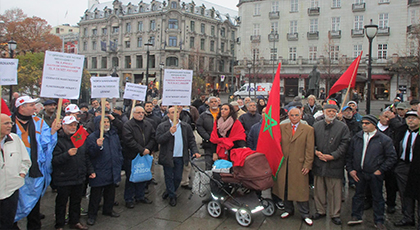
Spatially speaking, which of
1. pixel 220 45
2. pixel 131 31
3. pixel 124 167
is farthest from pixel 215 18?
pixel 124 167

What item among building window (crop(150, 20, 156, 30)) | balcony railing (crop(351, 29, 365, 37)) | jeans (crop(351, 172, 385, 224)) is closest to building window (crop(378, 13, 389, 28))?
balcony railing (crop(351, 29, 365, 37))

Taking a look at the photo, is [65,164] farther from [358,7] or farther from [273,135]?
[358,7]

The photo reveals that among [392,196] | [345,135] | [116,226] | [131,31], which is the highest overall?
[131,31]

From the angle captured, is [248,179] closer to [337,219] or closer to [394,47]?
[337,219]

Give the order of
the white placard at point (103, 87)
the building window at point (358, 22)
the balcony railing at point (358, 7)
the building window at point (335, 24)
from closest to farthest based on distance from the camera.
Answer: the white placard at point (103, 87), the balcony railing at point (358, 7), the building window at point (358, 22), the building window at point (335, 24)

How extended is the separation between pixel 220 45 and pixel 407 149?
63649mm

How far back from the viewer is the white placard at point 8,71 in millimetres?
5461

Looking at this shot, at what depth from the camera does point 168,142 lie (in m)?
6.19

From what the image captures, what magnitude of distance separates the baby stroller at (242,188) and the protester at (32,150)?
2.48 meters

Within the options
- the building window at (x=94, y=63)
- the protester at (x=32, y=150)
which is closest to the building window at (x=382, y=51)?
the protester at (x=32, y=150)

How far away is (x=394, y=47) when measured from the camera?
41.7 m

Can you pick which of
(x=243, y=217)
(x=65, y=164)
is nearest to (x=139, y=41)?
(x=65, y=164)

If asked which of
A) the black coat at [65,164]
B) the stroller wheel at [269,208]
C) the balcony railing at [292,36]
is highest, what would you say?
the balcony railing at [292,36]

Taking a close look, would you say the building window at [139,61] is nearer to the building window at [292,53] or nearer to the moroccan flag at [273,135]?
the building window at [292,53]
